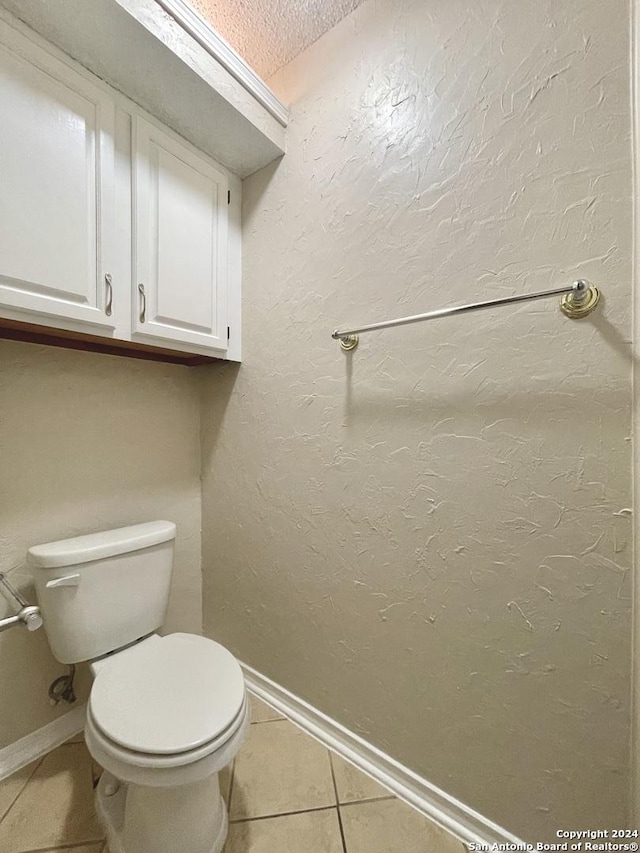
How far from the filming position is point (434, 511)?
3.06 ft

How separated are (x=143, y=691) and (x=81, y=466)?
0.74 m

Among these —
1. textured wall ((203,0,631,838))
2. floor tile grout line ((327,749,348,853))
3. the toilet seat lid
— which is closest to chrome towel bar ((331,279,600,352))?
textured wall ((203,0,631,838))

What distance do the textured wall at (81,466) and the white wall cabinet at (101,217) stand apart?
0.21 m

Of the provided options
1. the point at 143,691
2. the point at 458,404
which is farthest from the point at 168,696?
the point at 458,404

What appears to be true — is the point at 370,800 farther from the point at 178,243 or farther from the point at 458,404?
the point at 178,243

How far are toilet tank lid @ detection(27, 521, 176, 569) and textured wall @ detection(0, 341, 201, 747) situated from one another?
109 mm

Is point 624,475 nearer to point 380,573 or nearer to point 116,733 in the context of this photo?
point 380,573

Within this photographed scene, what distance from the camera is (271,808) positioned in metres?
0.96

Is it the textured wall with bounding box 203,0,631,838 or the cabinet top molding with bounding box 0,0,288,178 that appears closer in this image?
the textured wall with bounding box 203,0,631,838

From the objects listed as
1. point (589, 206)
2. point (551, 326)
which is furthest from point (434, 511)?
point (589, 206)

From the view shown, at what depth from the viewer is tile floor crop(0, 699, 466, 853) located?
87cm

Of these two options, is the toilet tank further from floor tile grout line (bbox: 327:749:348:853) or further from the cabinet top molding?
the cabinet top molding

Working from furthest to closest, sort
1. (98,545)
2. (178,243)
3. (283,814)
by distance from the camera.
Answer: (178,243)
(98,545)
(283,814)

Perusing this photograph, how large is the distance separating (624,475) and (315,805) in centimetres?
117
